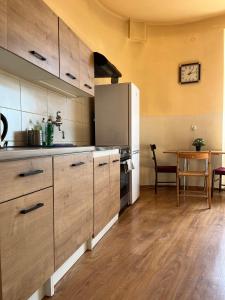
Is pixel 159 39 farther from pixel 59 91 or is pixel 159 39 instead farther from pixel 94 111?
pixel 59 91

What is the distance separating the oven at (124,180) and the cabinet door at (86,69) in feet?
2.73

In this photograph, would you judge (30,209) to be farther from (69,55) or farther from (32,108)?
(69,55)

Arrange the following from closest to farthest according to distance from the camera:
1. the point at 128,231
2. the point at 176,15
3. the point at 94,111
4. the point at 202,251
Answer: the point at 202,251 → the point at 128,231 → the point at 94,111 → the point at 176,15

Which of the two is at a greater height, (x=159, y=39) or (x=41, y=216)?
(x=159, y=39)

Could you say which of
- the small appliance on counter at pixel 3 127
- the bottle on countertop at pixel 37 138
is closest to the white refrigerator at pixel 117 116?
the bottle on countertop at pixel 37 138

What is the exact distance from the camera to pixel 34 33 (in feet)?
5.39

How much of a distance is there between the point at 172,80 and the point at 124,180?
2414mm

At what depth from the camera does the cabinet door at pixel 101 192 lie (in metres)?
2.08

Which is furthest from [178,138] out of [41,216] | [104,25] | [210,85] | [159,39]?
[41,216]

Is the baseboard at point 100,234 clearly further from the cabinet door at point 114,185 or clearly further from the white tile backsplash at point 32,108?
the white tile backsplash at point 32,108

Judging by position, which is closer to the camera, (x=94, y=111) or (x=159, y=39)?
(x=94, y=111)

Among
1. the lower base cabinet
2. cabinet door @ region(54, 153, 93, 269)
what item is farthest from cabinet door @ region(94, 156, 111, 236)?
cabinet door @ region(54, 153, 93, 269)

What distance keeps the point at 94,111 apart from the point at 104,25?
1.40 meters

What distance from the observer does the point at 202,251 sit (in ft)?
6.61
